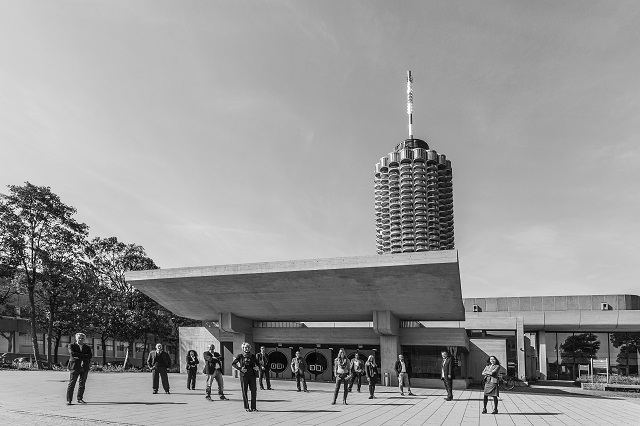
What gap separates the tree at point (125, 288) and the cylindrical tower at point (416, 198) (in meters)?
130

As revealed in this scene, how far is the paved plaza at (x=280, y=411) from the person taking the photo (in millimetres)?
11758

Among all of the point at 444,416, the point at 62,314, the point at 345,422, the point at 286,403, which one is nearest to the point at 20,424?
the point at 345,422

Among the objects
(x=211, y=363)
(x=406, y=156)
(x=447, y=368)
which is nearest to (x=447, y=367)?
(x=447, y=368)

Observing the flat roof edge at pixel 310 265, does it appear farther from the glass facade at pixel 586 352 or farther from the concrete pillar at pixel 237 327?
the glass facade at pixel 586 352

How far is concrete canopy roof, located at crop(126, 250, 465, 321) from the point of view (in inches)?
883

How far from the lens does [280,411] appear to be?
14.1 metres

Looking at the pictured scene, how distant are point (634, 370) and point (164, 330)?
38.2 m

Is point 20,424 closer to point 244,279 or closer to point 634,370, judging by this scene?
point 244,279

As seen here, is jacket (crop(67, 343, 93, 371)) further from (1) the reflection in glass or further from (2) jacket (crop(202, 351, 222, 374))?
(1) the reflection in glass

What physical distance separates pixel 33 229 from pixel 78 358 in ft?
95.2

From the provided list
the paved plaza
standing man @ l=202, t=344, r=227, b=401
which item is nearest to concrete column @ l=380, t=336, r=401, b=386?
the paved plaza

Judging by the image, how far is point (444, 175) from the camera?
175 m

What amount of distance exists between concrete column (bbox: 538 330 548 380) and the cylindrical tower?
12355 cm

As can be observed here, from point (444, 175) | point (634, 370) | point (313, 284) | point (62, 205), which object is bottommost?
point (634, 370)
